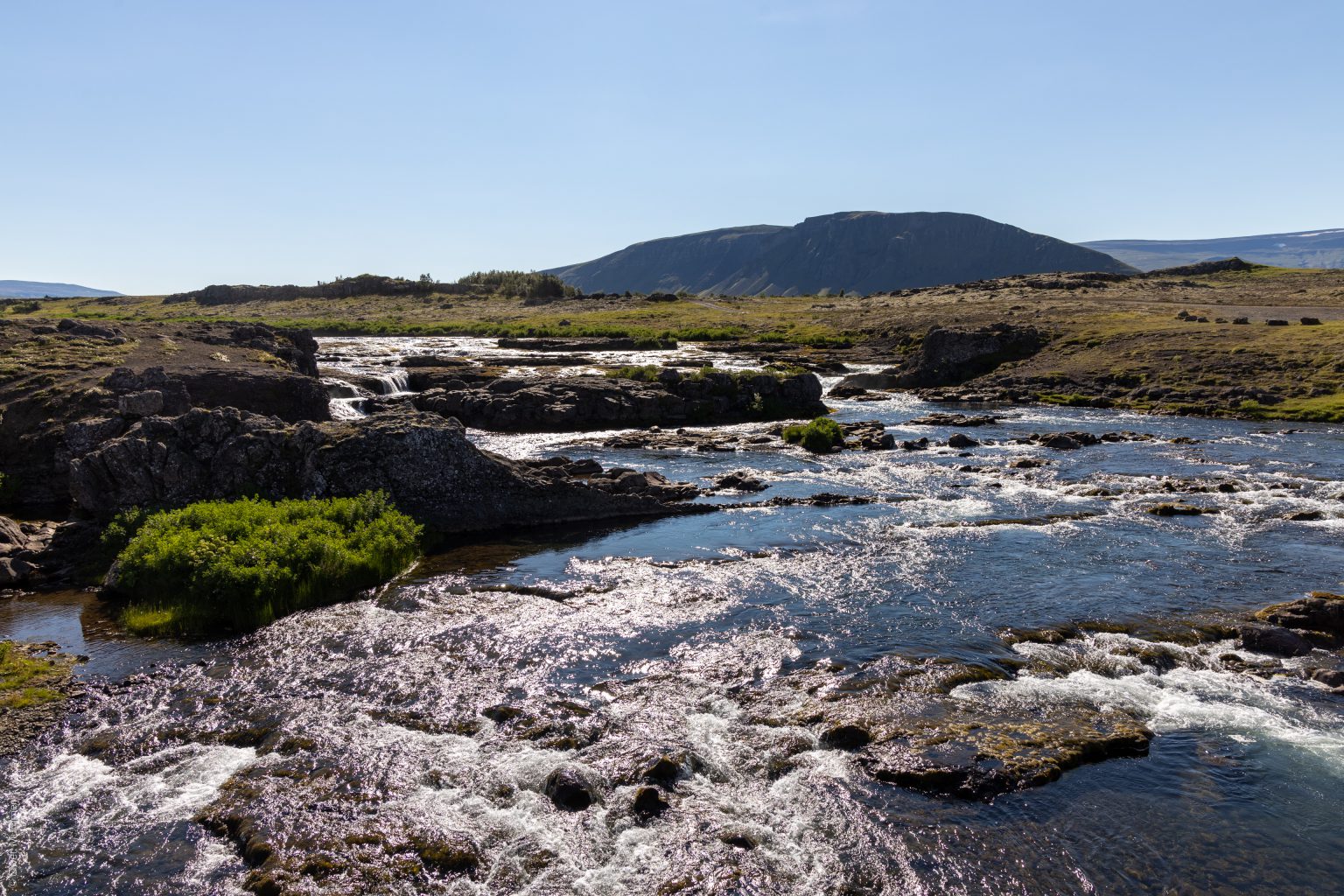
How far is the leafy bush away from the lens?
41312 millimetres

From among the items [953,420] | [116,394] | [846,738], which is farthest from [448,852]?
[953,420]

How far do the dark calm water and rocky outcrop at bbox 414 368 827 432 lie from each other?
25.3 metres

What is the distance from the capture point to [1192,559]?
22.2 meters

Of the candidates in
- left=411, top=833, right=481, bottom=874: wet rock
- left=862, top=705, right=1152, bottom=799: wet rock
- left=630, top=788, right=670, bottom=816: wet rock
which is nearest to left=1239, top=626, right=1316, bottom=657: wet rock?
left=862, top=705, right=1152, bottom=799: wet rock

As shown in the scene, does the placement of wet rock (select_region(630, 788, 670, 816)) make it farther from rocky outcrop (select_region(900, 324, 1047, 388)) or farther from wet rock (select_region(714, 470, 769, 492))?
rocky outcrop (select_region(900, 324, 1047, 388))

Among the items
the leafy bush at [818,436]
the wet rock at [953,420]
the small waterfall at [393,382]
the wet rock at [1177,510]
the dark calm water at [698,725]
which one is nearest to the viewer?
the dark calm water at [698,725]

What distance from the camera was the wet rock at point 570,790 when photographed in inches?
438

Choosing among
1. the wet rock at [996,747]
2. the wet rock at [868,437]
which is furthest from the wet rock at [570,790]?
the wet rock at [868,437]

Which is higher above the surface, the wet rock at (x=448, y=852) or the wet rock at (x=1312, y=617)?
the wet rock at (x=448, y=852)

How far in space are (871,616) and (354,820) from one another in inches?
459

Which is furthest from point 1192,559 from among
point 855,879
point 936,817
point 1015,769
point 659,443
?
point 659,443

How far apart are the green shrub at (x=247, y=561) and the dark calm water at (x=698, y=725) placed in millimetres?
798

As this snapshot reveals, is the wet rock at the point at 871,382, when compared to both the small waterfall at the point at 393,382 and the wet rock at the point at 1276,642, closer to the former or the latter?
the small waterfall at the point at 393,382

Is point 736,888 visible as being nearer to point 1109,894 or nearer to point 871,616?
point 1109,894
